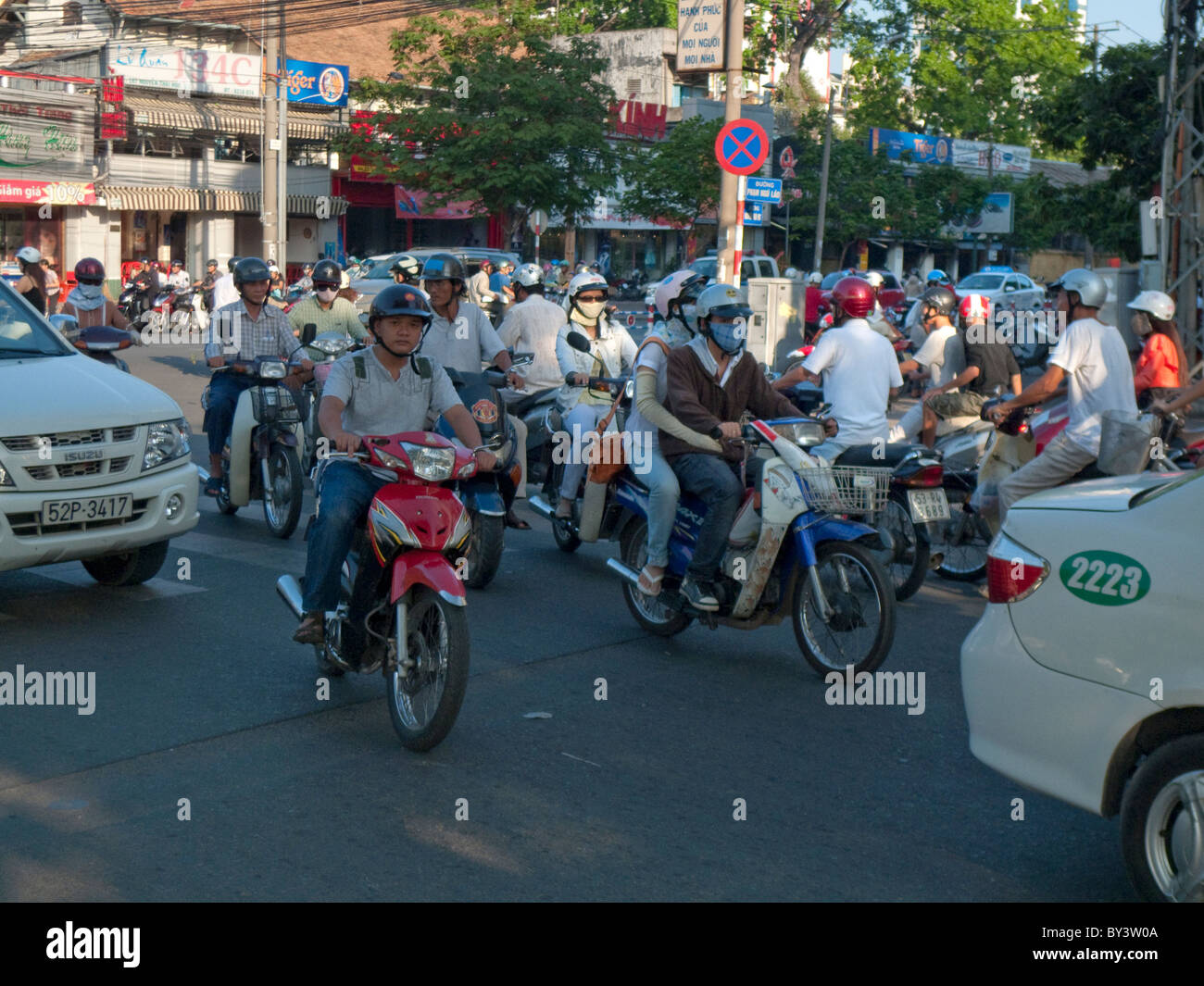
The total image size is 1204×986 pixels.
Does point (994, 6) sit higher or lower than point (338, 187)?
higher

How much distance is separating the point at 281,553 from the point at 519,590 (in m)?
1.71

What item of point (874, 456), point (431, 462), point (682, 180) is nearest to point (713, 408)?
point (874, 456)

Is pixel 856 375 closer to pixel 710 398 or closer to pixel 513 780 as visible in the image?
pixel 710 398

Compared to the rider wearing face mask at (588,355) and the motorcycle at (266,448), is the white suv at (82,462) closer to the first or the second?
the motorcycle at (266,448)

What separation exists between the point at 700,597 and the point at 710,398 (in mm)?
1033

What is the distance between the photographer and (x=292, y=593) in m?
6.15

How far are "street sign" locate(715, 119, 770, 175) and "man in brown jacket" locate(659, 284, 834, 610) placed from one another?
8.22 meters

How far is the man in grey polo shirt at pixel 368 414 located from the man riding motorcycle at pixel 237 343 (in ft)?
12.9

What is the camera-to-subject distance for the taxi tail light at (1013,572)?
4074 mm

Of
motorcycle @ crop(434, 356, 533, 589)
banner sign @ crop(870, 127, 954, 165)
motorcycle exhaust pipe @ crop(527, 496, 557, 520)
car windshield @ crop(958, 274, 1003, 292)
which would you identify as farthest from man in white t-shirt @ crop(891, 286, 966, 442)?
banner sign @ crop(870, 127, 954, 165)

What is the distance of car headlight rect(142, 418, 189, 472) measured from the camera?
24.7 ft
